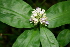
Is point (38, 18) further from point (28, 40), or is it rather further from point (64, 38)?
point (64, 38)

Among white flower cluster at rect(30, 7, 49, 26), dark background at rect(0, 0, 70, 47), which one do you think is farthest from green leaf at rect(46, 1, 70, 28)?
dark background at rect(0, 0, 70, 47)

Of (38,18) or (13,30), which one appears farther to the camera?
(13,30)

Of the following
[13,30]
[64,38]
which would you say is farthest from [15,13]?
[13,30]

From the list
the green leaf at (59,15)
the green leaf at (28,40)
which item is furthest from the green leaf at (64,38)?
the green leaf at (28,40)

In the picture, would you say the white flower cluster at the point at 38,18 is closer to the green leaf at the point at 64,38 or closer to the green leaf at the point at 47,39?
the green leaf at the point at 47,39

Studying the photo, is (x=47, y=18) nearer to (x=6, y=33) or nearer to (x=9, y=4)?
(x=9, y=4)

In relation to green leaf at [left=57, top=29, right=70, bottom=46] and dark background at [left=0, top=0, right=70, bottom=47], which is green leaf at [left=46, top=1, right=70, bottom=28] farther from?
dark background at [left=0, top=0, right=70, bottom=47]
